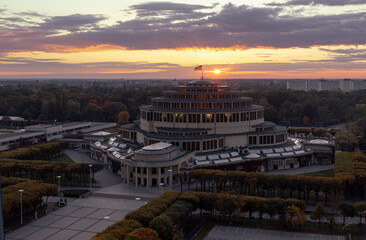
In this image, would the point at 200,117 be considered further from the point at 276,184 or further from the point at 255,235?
the point at 255,235

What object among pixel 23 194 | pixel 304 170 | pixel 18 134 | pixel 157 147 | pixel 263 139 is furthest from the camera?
pixel 18 134

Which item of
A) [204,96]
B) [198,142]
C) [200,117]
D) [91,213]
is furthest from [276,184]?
[204,96]

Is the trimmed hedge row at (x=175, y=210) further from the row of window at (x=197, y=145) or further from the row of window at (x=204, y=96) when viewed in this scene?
the row of window at (x=204, y=96)

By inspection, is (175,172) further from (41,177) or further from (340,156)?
(340,156)

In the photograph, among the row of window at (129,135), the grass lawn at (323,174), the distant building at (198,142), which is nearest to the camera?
the distant building at (198,142)

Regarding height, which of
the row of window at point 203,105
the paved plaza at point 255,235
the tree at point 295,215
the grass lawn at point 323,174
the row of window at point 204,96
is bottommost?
the paved plaza at point 255,235

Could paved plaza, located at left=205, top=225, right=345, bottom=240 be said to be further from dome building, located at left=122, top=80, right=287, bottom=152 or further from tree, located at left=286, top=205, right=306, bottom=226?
dome building, located at left=122, top=80, right=287, bottom=152

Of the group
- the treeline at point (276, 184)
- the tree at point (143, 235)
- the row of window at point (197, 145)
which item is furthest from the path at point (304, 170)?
the tree at point (143, 235)
